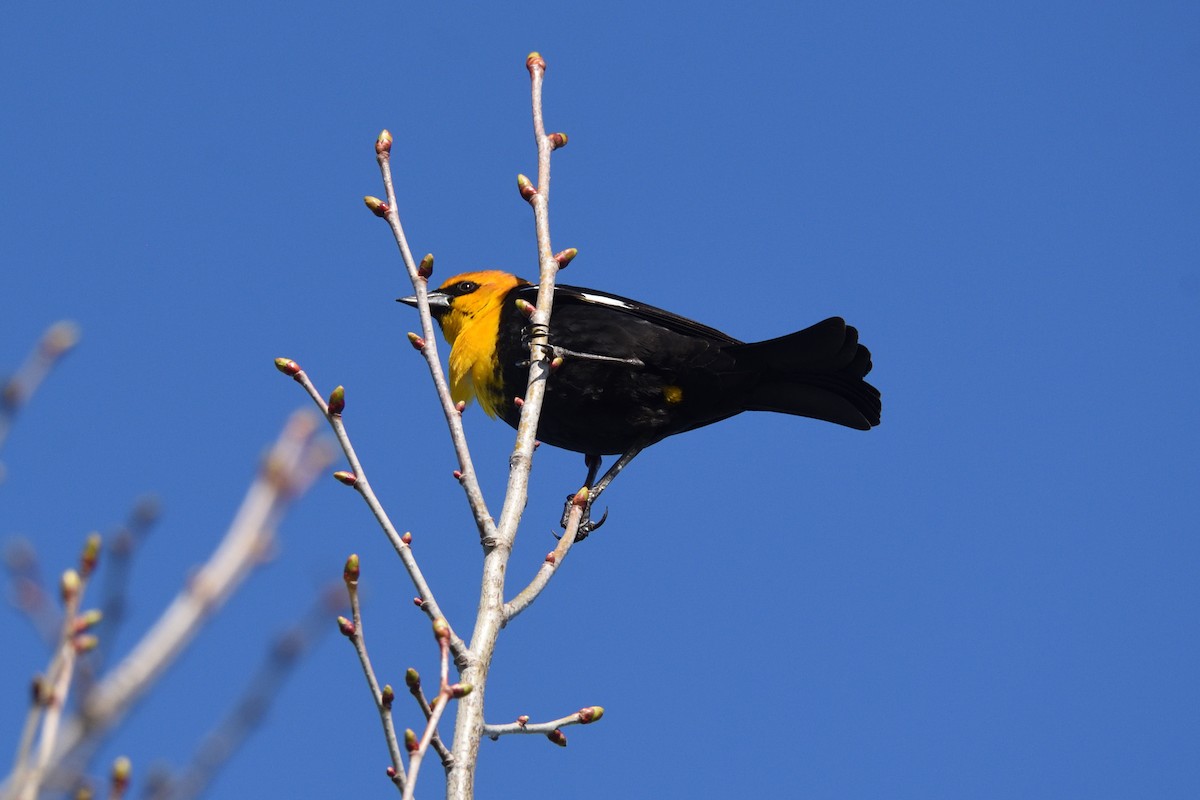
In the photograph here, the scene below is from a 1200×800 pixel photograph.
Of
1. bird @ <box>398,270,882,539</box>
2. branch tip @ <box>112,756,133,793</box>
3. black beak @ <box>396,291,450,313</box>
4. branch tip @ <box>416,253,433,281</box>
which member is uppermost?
black beak @ <box>396,291,450,313</box>

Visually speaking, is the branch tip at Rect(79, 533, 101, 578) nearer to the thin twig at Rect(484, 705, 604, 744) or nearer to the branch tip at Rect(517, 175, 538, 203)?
the thin twig at Rect(484, 705, 604, 744)

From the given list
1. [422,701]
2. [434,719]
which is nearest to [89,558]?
[434,719]

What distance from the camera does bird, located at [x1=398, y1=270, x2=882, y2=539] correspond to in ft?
16.0

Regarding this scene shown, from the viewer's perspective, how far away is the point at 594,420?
494 cm

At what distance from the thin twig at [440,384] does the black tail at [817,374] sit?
6.52ft

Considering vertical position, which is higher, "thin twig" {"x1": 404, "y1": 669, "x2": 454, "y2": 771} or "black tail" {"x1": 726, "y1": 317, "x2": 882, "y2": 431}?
"black tail" {"x1": 726, "y1": 317, "x2": 882, "y2": 431}

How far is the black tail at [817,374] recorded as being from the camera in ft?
15.9

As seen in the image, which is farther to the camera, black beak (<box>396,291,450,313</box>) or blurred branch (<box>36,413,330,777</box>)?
black beak (<box>396,291,450,313</box>)

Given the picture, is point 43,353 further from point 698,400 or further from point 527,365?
point 698,400

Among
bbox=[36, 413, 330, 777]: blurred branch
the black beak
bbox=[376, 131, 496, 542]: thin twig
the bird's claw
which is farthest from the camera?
the black beak

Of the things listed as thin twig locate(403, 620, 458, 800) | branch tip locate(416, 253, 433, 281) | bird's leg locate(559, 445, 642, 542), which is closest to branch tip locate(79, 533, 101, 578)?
thin twig locate(403, 620, 458, 800)

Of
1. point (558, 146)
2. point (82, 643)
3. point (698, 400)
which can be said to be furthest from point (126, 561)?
point (698, 400)

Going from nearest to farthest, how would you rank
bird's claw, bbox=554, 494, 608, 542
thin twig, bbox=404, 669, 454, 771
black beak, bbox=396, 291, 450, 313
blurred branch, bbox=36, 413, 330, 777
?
blurred branch, bbox=36, 413, 330, 777, thin twig, bbox=404, 669, 454, 771, bird's claw, bbox=554, 494, 608, 542, black beak, bbox=396, 291, 450, 313

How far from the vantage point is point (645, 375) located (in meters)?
4.95
